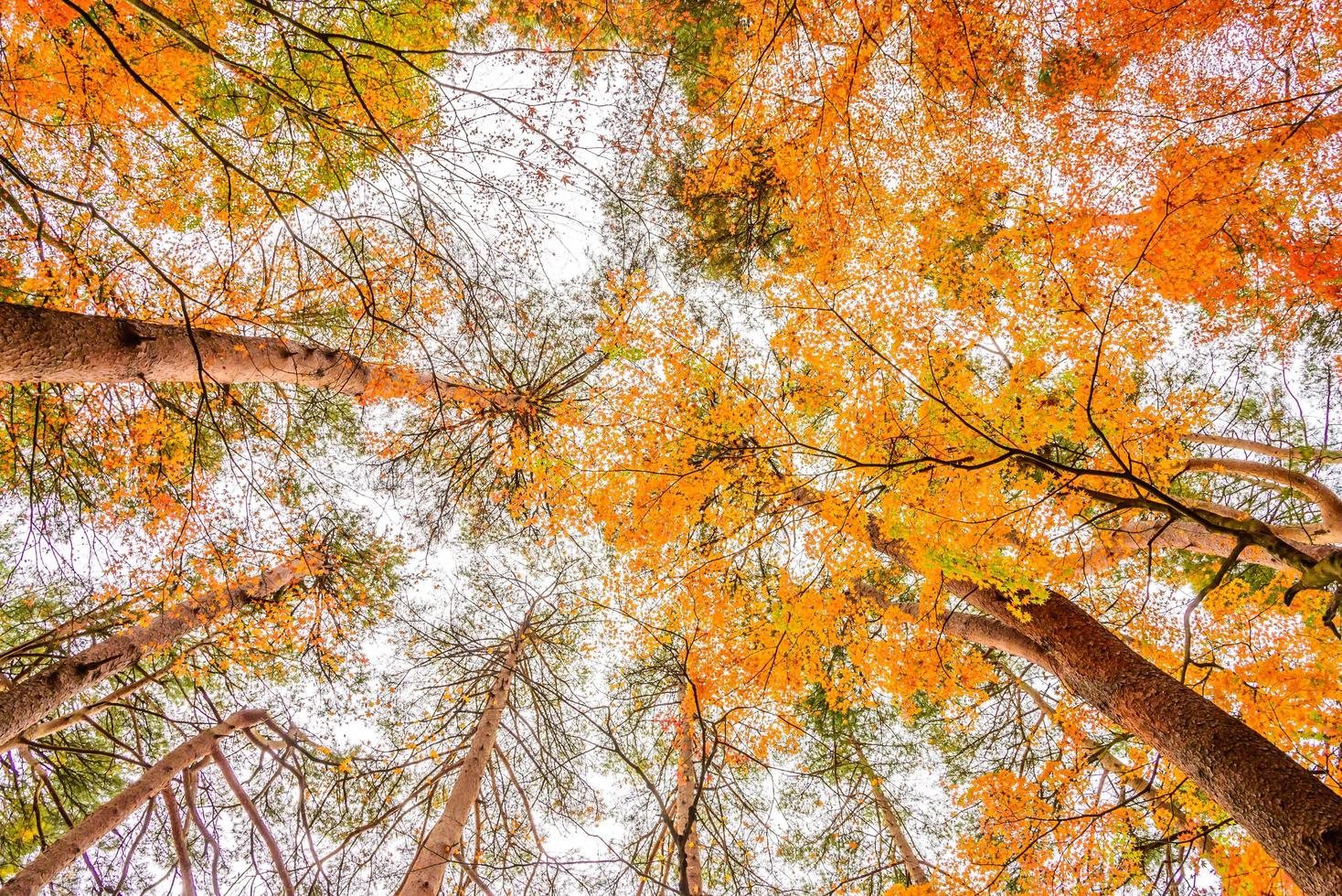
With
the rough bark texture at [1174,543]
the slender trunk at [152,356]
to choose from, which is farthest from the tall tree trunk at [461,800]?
the rough bark texture at [1174,543]

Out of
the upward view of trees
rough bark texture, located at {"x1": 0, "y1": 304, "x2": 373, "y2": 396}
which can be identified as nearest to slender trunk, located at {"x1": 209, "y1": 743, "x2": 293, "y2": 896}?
the upward view of trees

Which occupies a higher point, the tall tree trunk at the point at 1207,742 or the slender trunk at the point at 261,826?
the tall tree trunk at the point at 1207,742

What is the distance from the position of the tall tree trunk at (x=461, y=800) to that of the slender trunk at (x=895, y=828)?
4.66 metres

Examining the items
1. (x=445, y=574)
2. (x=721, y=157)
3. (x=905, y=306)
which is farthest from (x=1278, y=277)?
(x=445, y=574)

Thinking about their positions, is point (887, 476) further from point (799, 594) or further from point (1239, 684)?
point (1239, 684)

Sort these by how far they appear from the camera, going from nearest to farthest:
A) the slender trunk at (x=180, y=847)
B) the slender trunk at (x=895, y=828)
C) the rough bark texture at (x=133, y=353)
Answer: the rough bark texture at (x=133, y=353), the slender trunk at (x=180, y=847), the slender trunk at (x=895, y=828)

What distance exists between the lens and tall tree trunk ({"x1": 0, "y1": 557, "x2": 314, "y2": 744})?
397 centimetres

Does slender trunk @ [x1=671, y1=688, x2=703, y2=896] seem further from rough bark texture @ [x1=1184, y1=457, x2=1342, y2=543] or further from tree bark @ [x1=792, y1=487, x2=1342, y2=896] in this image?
rough bark texture @ [x1=1184, y1=457, x2=1342, y2=543]

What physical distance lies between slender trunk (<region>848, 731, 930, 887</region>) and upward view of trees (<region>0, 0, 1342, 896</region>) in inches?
3.6

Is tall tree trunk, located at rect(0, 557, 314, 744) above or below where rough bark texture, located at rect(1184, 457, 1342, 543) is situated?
below

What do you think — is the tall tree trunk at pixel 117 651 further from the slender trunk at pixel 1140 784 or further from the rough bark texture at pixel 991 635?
the slender trunk at pixel 1140 784

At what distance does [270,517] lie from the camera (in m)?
5.80

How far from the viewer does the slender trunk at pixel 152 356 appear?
8.73ft

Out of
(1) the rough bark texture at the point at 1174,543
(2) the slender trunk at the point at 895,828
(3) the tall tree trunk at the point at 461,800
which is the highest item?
(1) the rough bark texture at the point at 1174,543
